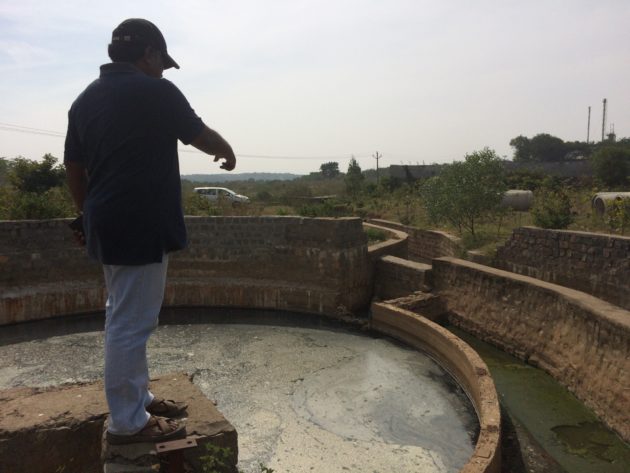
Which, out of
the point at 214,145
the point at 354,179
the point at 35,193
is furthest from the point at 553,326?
the point at 354,179

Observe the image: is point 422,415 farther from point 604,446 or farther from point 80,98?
point 80,98

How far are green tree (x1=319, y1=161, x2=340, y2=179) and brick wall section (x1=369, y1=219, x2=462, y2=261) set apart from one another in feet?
213

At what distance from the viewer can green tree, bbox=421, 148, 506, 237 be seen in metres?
14.6

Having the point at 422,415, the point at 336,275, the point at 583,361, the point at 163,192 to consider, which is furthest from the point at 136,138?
the point at 336,275

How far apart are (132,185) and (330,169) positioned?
8318cm

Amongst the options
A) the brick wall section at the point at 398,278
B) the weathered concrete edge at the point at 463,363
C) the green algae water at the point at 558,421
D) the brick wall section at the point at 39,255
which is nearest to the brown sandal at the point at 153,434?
the weathered concrete edge at the point at 463,363

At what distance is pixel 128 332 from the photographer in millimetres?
2061

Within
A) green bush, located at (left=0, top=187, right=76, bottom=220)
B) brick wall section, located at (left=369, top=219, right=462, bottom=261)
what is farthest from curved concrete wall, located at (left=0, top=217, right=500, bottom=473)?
brick wall section, located at (left=369, top=219, right=462, bottom=261)

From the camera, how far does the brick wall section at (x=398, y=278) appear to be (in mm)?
10117

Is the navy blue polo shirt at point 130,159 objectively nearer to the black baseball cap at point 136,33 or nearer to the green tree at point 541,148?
the black baseball cap at point 136,33

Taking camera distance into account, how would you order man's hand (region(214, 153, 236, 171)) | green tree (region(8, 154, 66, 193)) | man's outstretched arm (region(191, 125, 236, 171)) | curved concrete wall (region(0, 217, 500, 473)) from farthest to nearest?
green tree (region(8, 154, 66, 193)) < curved concrete wall (region(0, 217, 500, 473)) < man's hand (region(214, 153, 236, 171)) < man's outstretched arm (region(191, 125, 236, 171))

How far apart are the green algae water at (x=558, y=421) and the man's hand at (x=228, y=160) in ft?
16.9

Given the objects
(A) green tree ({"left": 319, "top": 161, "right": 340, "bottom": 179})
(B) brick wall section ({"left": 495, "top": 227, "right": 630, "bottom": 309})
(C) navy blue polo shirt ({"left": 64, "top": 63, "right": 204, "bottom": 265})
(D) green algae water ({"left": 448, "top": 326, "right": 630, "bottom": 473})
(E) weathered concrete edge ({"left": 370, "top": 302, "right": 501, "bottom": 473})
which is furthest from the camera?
(A) green tree ({"left": 319, "top": 161, "right": 340, "bottom": 179})

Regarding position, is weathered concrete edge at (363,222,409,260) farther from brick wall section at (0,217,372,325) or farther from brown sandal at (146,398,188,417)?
brown sandal at (146,398,188,417)
